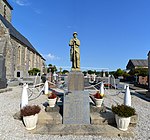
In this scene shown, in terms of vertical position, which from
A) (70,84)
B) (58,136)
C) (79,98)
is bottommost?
(58,136)

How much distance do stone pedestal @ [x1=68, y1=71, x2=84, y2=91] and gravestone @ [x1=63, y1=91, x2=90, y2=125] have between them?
1.13ft

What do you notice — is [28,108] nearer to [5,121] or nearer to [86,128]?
[5,121]

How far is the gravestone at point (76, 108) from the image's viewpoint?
5.20 metres

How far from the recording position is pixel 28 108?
188 inches

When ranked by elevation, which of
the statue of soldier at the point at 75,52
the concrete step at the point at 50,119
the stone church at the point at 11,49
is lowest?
the concrete step at the point at 50,119

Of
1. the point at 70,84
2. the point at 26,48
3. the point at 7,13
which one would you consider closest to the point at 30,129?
the point at 70,84

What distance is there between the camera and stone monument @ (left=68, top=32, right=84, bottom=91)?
5.90m

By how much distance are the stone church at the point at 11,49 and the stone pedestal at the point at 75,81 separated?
1163 cm

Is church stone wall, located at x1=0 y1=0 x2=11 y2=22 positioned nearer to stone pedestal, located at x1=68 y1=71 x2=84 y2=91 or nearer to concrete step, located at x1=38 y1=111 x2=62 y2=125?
stone pedestal, located at x1=68 y1=71 x2=84 y2=91

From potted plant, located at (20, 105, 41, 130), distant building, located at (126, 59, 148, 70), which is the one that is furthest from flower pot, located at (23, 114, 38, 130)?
distant building, located at (126, 59, 148, 70)

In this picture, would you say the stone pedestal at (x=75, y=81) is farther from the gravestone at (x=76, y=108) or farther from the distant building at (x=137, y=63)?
the distant building at (x=137, y=63)

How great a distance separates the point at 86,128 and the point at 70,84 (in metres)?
1.68

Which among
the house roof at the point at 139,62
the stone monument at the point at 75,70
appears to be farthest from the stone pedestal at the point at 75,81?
the house roof at the point at 139,62

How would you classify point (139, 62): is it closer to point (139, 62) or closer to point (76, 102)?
point (139, 62)
